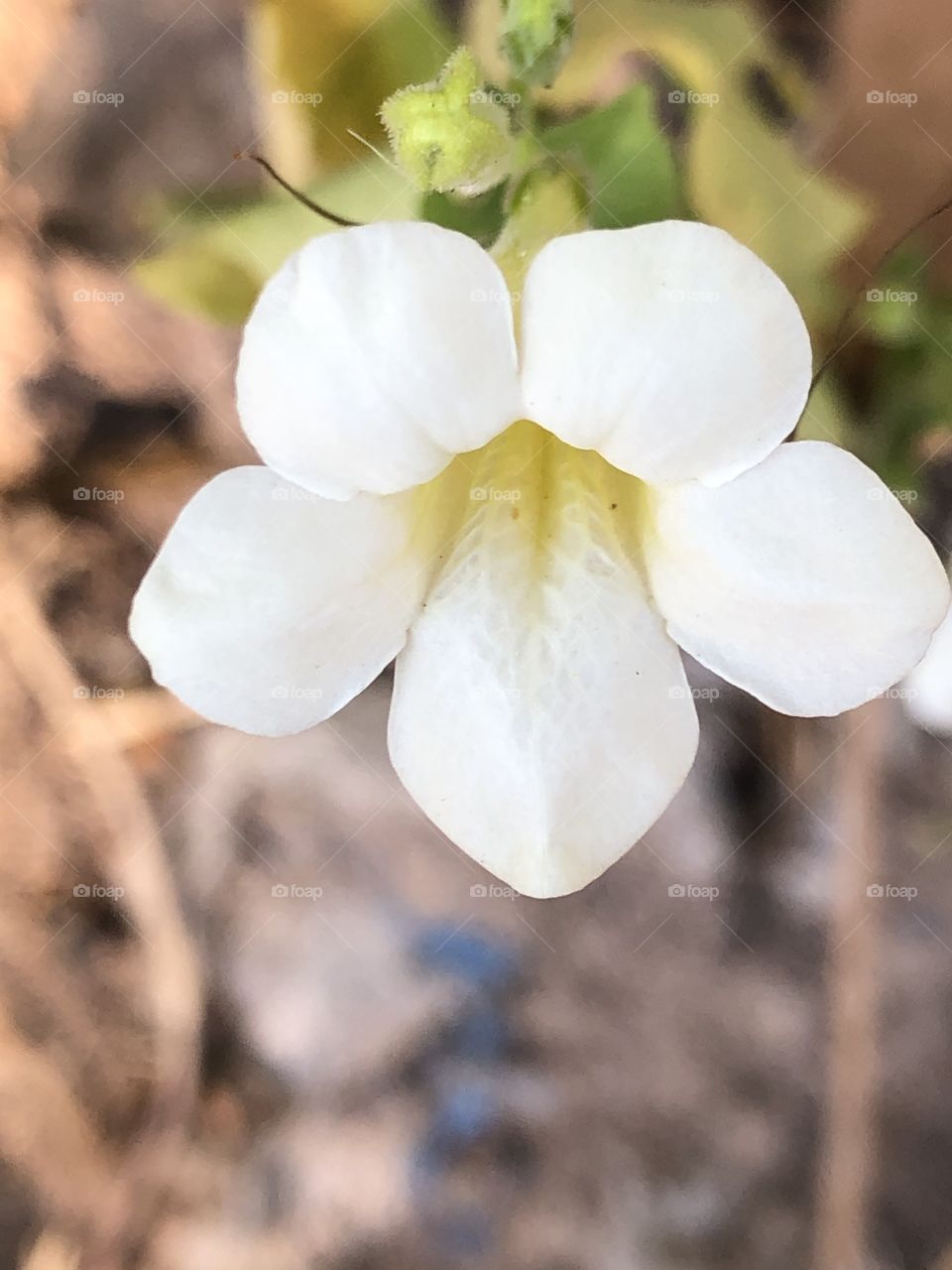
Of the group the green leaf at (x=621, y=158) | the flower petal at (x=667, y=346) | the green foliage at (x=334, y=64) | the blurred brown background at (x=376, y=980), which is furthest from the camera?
the blurred brown background at (x=376, y=980)

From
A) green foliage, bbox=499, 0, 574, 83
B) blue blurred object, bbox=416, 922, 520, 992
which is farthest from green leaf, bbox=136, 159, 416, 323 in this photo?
blue blurred object, bbox=416, 922, 520, 992

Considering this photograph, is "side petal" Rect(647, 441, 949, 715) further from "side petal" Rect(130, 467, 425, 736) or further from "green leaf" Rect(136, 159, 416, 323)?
"green leaf" Rect(136, 159, 416, 323)

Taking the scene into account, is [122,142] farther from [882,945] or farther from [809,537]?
[882,945]

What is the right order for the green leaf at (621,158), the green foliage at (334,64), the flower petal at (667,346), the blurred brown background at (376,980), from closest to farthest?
the flower petal at (667,346)
the green leaf at (621,158)
the green foliage at (334,64)
the blurred brown background at (376,980)

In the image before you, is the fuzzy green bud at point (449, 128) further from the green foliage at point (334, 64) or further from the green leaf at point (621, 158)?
the green foliage at point (334, 64)

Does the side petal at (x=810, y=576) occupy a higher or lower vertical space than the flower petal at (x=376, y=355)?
lower

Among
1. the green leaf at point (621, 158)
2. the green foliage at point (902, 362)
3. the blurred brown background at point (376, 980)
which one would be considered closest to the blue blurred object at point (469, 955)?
the blurred brown background at point (376, 980)

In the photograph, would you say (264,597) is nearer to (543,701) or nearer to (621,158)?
(543,701)
